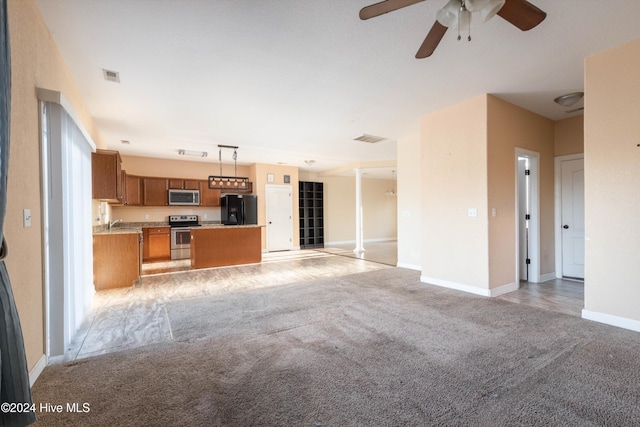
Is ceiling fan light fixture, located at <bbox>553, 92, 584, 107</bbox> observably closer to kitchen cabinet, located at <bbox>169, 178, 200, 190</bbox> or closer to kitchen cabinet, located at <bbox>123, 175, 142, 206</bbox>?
kitchen cabinet, located at <bbox>169, 178, 200, 190</bbox>

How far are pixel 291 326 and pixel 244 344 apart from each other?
0.53 meters

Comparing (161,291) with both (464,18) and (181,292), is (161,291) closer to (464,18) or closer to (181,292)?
(181,292)

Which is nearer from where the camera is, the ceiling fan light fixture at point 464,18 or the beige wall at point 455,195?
the ceiling fan light fixture at point 464,18

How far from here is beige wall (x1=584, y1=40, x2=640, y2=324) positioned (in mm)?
2600

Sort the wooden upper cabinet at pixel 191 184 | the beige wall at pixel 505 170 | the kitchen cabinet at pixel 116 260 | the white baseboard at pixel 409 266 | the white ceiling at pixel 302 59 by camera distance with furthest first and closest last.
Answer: the wooden upper cabinet at pixel 191 184
the white baseboard at pixel 409 266
the kitchen cabinet at pixel 116 260
the beige wall at pixel 505 170
the white ceiling at pixel 302 59

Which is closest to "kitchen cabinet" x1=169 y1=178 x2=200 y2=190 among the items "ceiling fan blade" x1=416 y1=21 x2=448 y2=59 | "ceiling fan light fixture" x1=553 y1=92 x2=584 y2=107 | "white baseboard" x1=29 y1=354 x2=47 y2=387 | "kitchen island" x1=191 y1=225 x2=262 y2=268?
"kitchen island" x1=191 y1=225 x2=262 y2=268

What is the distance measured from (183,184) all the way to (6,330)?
686cm

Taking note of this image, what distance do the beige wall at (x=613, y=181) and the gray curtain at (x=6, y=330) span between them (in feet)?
14.7

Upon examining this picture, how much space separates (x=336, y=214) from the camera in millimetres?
10375

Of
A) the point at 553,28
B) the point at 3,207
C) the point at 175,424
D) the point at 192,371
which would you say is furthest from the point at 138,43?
the point at 553,28

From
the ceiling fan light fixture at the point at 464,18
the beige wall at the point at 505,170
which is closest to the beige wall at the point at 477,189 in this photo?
the beige wall at the point at 505,170

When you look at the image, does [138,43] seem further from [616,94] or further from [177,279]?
[616,94]

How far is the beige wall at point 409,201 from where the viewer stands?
5.51 meters

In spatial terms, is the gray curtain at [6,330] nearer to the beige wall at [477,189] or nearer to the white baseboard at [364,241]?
the beige wall at [477,189]
